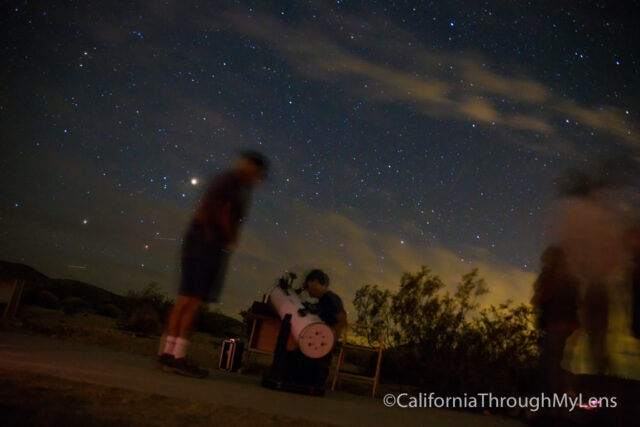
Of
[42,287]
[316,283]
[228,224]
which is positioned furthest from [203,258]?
[42,287]

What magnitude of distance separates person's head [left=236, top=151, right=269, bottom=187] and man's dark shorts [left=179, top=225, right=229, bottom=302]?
0.63m

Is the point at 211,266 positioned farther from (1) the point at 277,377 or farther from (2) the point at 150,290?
(2) the point at 150,290

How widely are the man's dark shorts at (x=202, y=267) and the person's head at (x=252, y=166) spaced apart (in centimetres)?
63

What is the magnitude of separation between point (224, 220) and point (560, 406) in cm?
334

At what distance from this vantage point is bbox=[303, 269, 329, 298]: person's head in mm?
5227

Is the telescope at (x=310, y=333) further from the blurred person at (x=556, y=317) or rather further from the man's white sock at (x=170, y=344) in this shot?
the blurred person at (x=556, y=317)

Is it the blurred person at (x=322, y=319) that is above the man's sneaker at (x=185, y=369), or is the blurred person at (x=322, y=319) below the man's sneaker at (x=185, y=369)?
above

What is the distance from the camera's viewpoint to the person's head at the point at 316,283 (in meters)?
5.23

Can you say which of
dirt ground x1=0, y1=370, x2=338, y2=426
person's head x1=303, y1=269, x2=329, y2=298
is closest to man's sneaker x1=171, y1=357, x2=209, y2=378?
dirt ground x1=0, y1=370, x2=338, y2=426

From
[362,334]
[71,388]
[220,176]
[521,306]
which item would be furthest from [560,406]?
[362,334]

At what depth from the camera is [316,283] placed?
5219 millimetres

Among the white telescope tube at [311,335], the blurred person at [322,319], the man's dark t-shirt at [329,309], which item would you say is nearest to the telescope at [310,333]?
the white telescope tube at [311,335]

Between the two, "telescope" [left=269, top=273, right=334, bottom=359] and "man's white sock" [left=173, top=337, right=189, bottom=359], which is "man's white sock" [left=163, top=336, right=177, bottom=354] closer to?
"man's white sock" [left=173, top=337, right=189, bottom=359]

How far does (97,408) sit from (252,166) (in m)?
2.58
